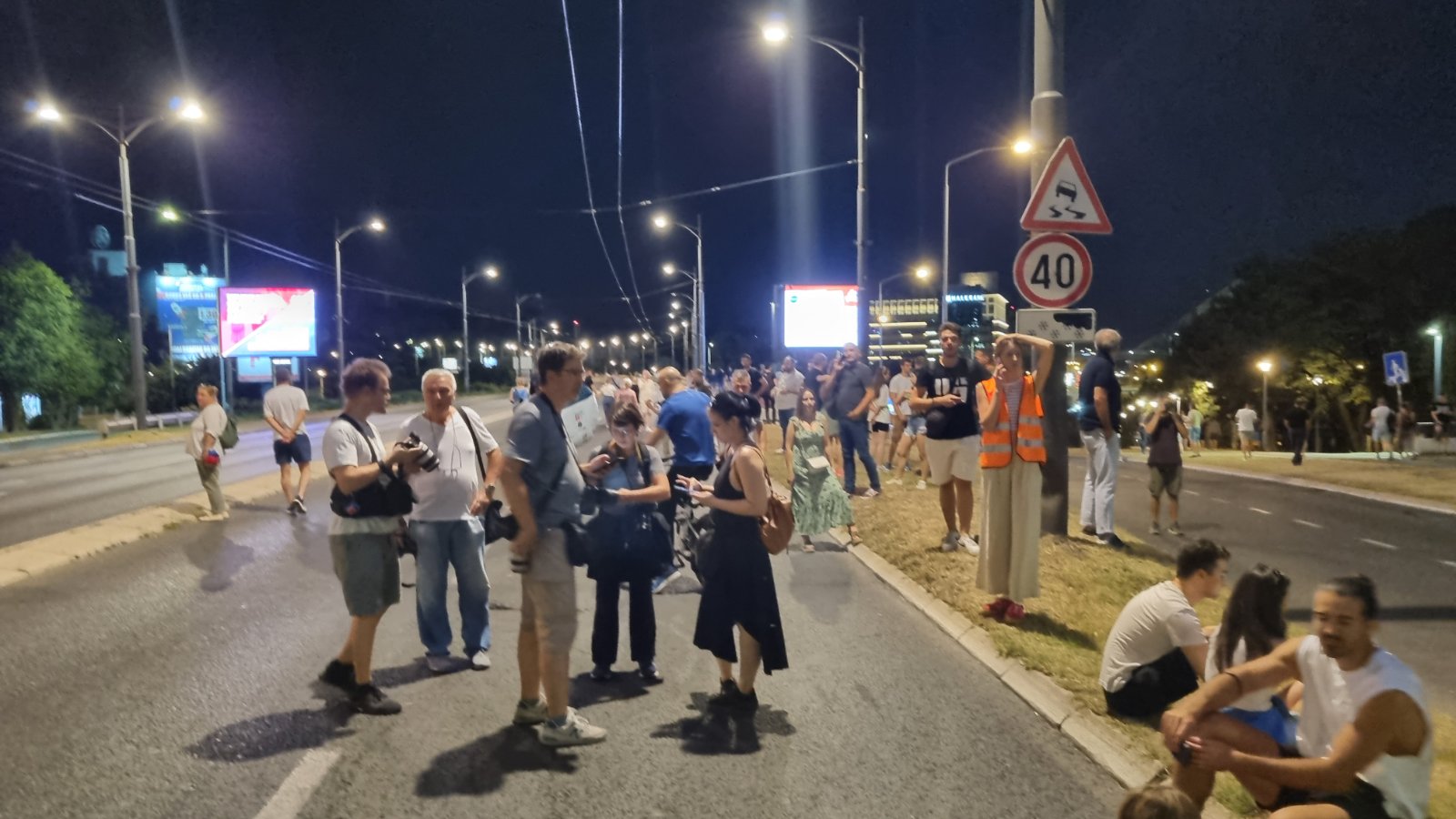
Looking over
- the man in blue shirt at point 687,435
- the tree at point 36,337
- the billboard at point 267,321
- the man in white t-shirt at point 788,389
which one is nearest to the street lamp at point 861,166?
the man in white t-shirt at point 788,389

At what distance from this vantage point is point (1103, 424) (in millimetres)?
9758

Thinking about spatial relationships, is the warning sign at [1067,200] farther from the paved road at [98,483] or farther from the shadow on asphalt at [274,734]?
the paved road at [98,483]

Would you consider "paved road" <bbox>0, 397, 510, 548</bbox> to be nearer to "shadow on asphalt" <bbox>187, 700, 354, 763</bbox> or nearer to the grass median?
the grass median

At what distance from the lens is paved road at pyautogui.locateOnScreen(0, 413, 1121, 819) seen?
14.4 feet

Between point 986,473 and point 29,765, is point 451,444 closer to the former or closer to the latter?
point 29,765

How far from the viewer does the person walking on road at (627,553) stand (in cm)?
578

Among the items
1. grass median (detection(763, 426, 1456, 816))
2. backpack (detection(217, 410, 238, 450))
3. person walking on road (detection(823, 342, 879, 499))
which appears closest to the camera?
grass median (detection(763, 426, 1456, 816))

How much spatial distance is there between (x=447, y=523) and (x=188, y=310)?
45.1 meters

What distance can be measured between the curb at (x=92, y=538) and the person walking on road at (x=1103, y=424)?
9.64m

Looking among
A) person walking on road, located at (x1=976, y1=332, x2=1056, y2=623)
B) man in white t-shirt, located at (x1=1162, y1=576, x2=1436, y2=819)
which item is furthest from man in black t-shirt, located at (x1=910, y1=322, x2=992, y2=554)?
man in white t-shirt, located at (x1=1162, y1=576, x2=1436, y2=819)

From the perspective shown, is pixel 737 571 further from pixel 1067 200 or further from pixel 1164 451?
pixel 1164 451

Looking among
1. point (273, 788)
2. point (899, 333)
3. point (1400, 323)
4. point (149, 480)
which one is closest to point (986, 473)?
point (273, 788)

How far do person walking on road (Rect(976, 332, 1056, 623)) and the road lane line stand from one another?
419cm

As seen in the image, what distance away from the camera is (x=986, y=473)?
7.11 m
